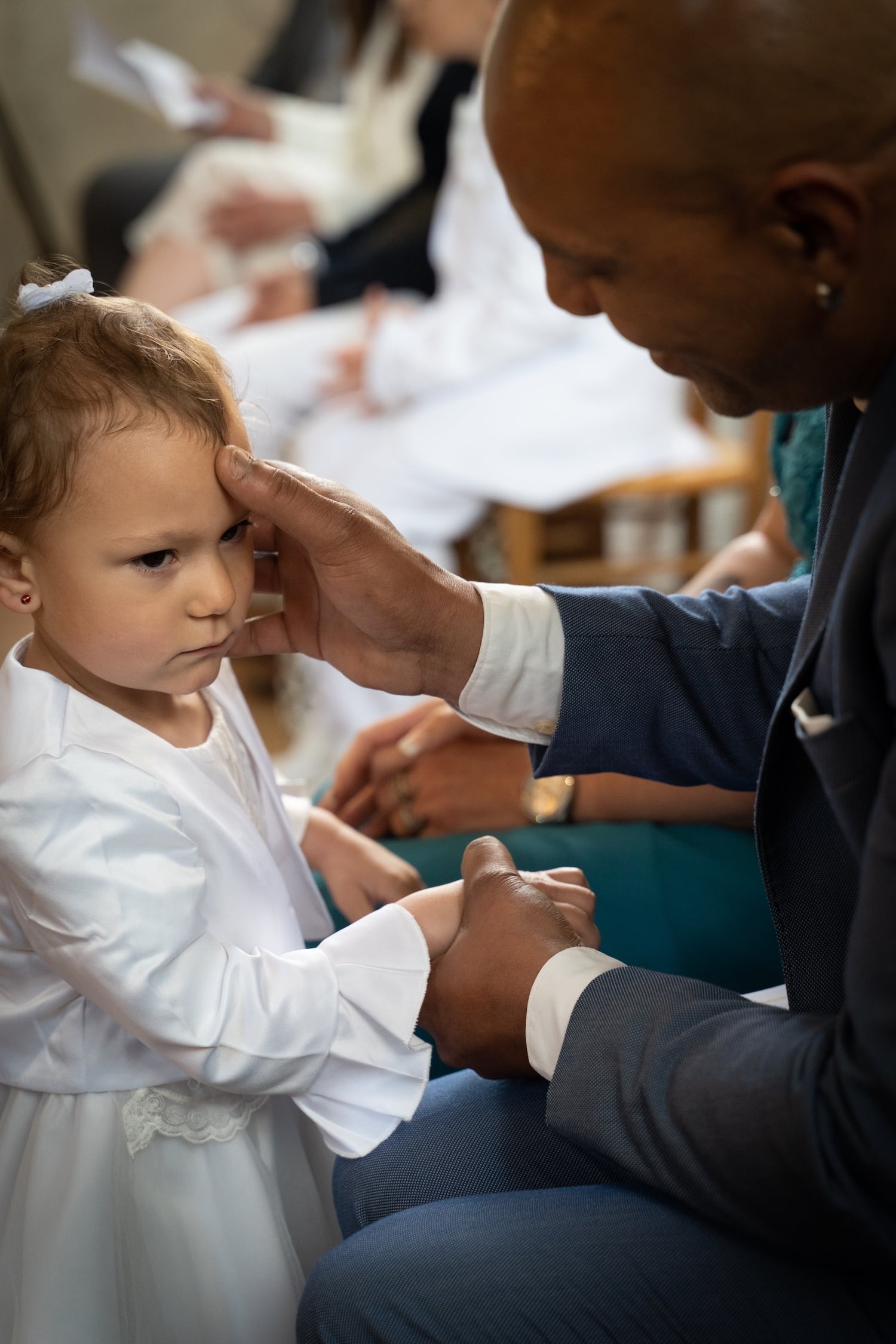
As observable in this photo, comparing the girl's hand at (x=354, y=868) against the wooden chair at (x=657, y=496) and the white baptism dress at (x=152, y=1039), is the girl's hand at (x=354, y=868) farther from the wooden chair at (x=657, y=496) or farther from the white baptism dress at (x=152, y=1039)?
the wooden chair at (x=657, y=496)

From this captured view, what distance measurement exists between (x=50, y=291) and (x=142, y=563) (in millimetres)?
200

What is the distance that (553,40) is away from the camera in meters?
0.66

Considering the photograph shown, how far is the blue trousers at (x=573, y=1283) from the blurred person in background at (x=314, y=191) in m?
2.41

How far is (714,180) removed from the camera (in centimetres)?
65

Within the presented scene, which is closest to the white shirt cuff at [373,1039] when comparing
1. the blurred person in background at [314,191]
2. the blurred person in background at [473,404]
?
the blurred person in background at [473,404]

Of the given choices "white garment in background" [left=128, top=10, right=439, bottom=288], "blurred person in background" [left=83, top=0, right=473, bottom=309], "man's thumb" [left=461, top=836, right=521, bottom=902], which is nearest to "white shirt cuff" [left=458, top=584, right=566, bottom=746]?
"man's thumb" [left=461, top=836, right=521, bottom=902]

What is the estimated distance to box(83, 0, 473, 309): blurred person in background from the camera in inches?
114

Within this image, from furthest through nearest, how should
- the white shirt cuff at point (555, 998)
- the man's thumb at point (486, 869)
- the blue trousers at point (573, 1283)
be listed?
the man's thumb at point (486, 869), the white shirt cuff at point (555, 998), the blue trousers at point (573, 1283)

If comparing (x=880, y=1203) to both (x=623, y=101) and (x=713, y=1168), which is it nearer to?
(x=713, y=1168)

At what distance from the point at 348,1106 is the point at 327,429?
71.9 inches

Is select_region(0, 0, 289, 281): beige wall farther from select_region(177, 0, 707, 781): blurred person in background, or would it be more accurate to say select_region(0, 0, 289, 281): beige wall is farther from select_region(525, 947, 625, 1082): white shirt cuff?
select_region(525, 947, 625, 1082): white shirt cuff

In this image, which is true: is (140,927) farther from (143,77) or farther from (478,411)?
(143,77)

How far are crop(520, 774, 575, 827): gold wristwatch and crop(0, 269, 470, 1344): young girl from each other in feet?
0.95

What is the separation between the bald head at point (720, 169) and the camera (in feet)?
2.02
